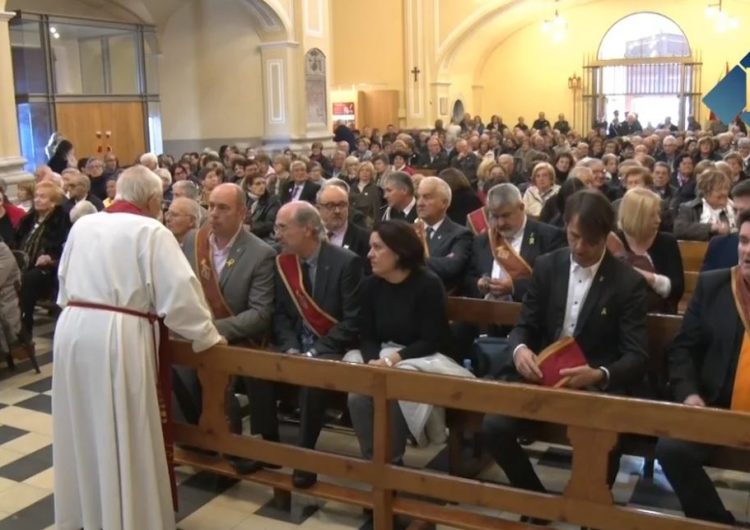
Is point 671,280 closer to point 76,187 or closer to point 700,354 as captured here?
point 700,354

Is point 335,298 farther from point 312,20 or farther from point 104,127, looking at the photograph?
point 312,20

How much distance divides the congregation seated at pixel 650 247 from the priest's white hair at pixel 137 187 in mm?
2289

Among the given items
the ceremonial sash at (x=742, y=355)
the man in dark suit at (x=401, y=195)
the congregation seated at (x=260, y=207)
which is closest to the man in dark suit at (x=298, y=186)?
the congregation seated at (x=260, y=207)

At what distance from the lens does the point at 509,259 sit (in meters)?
4.68

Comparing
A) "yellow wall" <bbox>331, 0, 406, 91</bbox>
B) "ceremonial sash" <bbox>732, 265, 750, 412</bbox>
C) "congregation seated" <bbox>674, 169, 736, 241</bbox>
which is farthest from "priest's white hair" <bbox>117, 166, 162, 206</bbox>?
"yellow wall" <bbox>331, 0, 406, 91</bbox>

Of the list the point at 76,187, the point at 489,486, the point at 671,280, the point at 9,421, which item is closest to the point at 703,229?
the point at 671,280

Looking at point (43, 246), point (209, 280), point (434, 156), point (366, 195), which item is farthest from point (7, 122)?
point (209, 280)

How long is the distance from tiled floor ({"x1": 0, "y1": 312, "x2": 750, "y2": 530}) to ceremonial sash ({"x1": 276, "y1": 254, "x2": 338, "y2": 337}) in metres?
0.74

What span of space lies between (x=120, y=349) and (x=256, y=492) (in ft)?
3.82

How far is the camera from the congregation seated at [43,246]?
21.7 ft

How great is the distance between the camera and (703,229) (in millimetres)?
5777

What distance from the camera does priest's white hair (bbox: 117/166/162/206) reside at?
335 cm

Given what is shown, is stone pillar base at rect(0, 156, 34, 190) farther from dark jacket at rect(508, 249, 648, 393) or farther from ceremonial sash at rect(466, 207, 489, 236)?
A: dark jacket at rect(508, 249, 648, 393)

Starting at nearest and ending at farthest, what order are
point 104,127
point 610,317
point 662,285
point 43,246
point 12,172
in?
1. point 610,317
2. point 662,285
3. point 43,246
4. point 12,172
5. point 104,127
